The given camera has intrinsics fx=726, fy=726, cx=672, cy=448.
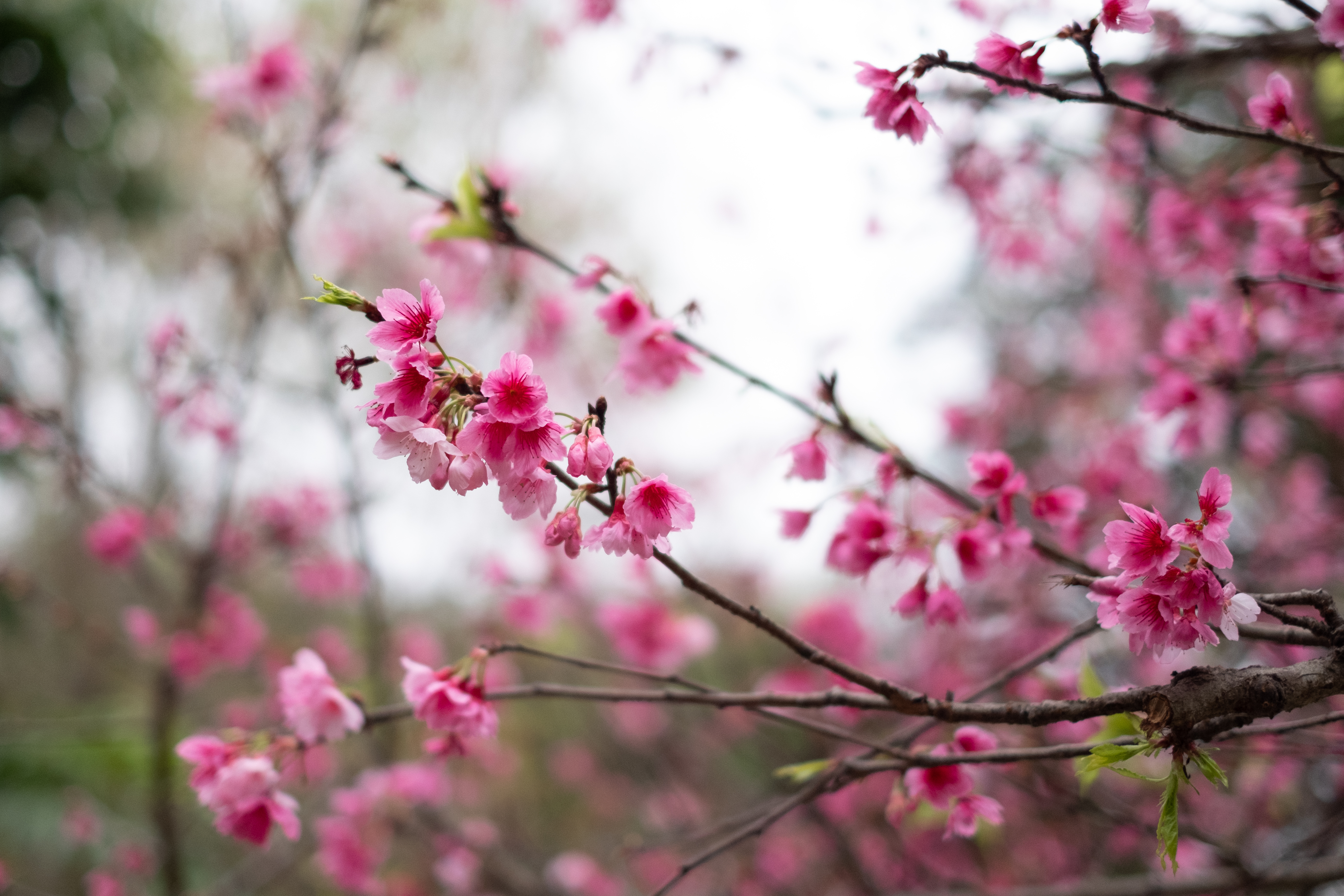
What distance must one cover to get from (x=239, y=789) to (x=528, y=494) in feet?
2.37

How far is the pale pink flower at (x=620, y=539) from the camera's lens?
0.87 meters

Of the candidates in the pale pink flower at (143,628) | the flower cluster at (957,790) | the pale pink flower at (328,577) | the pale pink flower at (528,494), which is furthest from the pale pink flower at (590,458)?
the pale pink flower at (143,628)

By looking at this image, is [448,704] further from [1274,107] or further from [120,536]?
[120,536]

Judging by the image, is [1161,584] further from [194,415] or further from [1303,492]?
[1303,492]

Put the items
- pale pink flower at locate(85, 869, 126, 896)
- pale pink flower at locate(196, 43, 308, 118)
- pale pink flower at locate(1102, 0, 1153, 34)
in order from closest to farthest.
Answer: pale pink flower at locate(1102, 0, 1153, 34), pale pink flower at locate(196, 43, 308, 118), pale pink flower at locate(85, 869, 126, 896)

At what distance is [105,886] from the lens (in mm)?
3275

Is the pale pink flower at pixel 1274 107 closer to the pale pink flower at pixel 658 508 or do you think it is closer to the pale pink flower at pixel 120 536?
the pale pink flower at pixel 658 508

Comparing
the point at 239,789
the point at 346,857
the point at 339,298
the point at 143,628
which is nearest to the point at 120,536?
the point at 143,628

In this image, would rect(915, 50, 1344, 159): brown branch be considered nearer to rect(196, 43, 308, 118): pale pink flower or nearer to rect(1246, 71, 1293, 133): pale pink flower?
rect(1246, 71, 1293, 133): pale pink flower

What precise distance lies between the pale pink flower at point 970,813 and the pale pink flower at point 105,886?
3.87 meters

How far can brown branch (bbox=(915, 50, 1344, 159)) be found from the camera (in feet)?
3.21

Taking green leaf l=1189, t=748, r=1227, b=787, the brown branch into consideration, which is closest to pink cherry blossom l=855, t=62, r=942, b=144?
the brown branch

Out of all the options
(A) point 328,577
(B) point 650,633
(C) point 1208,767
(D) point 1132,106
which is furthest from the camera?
(A) point 328,577

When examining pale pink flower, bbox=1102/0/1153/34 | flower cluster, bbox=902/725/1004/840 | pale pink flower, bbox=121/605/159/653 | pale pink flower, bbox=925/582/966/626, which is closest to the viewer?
pale pink flower, bbox=1102/0/1153/34
